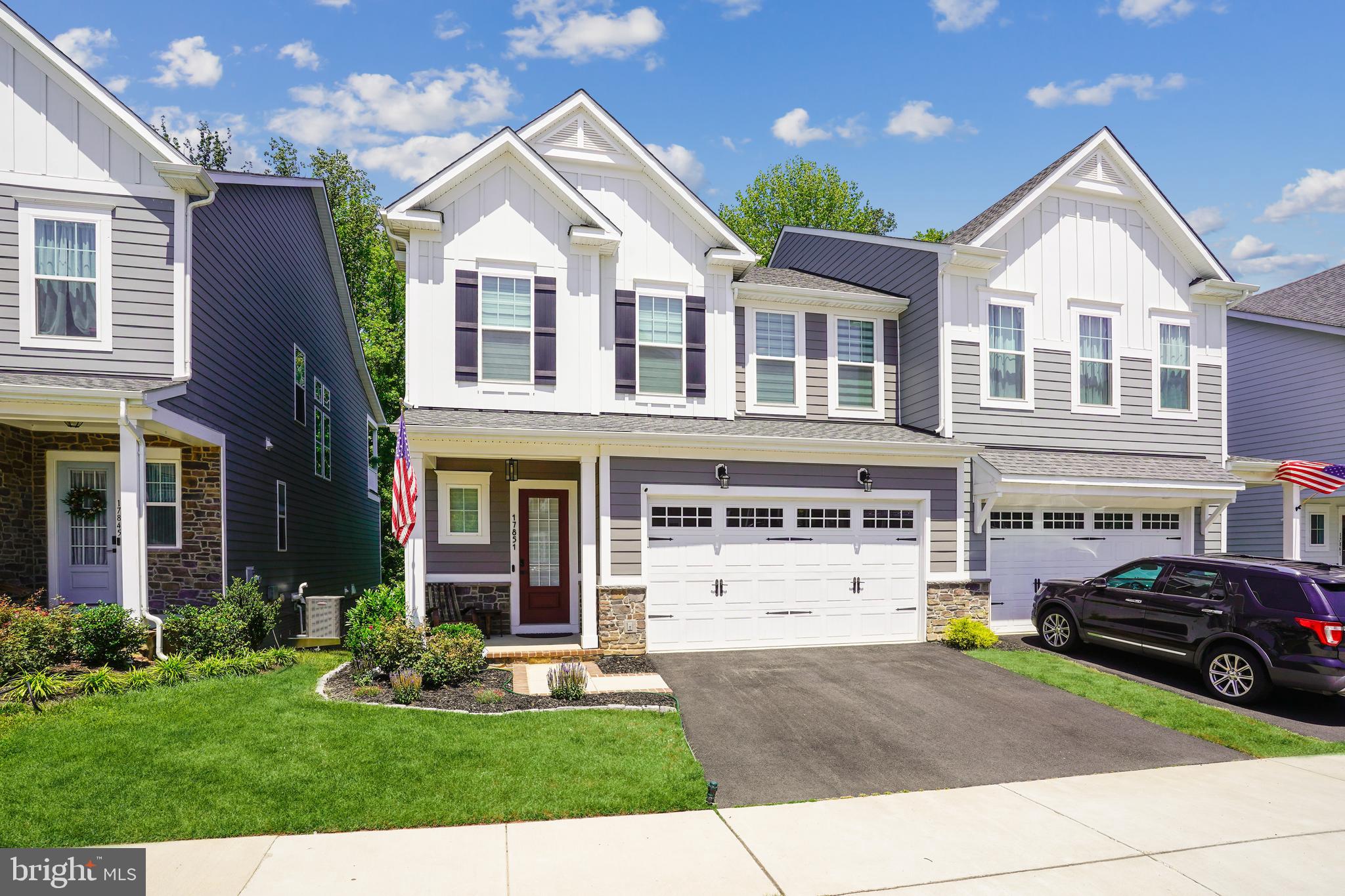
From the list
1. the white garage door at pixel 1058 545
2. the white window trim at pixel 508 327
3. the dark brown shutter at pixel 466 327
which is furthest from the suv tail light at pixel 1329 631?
the dark brown shutter at pixel 466 327

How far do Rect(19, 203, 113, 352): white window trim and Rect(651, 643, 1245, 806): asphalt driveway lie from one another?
9013mm

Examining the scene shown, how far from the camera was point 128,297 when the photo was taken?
35.5 ft

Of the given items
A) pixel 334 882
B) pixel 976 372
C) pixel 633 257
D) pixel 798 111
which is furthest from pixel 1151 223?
pixel 798 111

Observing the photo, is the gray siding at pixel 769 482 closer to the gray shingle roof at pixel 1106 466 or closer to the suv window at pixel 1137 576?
the gray shingle roof at pixel 1106 466

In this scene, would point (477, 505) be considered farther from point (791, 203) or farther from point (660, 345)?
point (791, 203)

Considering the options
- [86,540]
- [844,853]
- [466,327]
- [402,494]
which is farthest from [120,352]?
[844,853]

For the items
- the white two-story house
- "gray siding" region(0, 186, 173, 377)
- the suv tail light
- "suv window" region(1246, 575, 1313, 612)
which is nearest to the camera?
the suv tail light

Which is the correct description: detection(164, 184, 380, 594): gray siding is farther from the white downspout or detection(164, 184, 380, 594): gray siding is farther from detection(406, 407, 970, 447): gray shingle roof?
detection(406, 407, 970, 447): gray shingle roof

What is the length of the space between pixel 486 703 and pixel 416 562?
3047 mm

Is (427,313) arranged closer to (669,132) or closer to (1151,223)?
(669,132)

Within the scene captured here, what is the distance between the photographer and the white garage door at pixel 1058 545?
13734 mm

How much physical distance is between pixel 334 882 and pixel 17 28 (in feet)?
39.7

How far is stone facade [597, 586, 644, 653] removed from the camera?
38.0 ft

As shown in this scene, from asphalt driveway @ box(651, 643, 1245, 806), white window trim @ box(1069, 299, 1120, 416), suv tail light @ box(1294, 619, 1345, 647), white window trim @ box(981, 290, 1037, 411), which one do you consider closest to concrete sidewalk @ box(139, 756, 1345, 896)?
asphalt driveway @ box(651, 643, 1245, 806)
